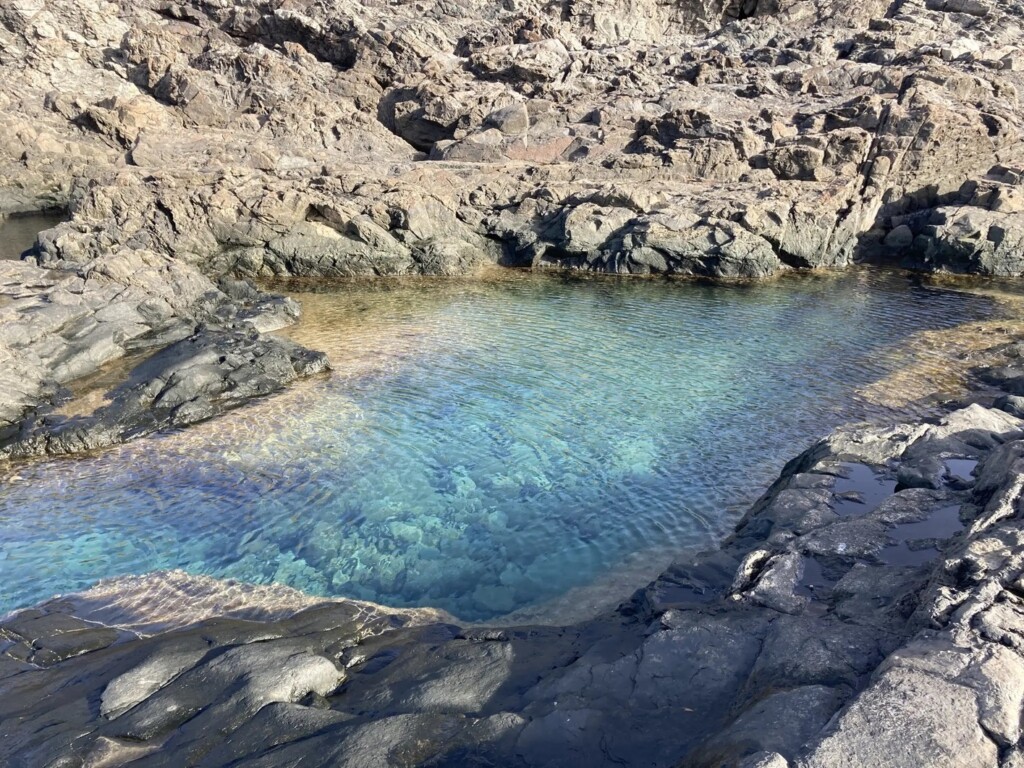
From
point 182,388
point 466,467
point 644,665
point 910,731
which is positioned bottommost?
point 182,388

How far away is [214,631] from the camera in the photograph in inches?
328

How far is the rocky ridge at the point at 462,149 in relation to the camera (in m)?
26.8

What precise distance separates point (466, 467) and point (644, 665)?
7.46m

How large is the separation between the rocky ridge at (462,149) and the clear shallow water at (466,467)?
3.01 m

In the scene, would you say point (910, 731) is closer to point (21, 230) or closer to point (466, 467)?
point (466, 467)

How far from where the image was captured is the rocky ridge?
88.0ft

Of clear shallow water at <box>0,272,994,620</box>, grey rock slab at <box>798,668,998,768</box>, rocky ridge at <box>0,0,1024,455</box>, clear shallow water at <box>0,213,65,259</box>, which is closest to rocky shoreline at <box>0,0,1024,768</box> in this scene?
grey rock slab at <box>798,668,998,768</box>

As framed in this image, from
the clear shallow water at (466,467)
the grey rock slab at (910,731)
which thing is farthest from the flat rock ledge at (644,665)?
the clear shallow water at (466,467)

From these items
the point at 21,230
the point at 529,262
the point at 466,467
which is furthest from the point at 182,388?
the point at 21,230

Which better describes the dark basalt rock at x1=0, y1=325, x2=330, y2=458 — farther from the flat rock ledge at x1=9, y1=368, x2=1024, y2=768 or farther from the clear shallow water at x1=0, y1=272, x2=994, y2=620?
the flat rock ledge at x1=9, y1=368, x2=1024, y2=768

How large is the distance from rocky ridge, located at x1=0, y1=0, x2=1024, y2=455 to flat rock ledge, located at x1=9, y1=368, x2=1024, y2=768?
349 inches

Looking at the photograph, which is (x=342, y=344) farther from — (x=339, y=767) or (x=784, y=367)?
(x=339, y=767)

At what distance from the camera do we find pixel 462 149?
37.2 m

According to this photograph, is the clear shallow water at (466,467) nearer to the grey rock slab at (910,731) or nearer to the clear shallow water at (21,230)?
the grey rock slab at (910,731)
